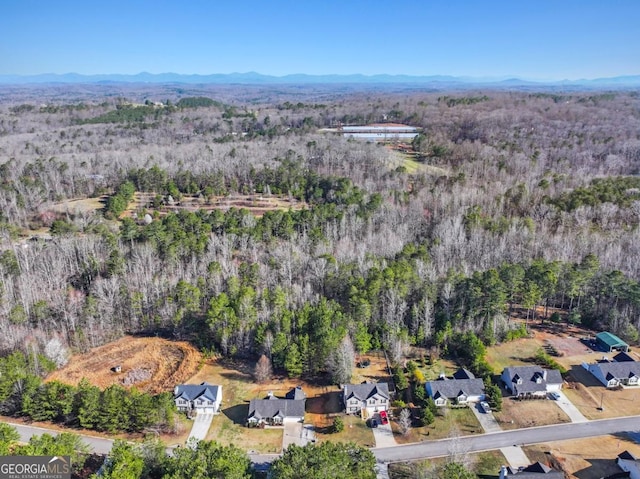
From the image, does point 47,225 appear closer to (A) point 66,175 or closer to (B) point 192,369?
(A) point 66,175

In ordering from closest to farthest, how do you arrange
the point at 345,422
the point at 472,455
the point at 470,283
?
the point at 472,455 → the point at 345,422 → the point at 470,283

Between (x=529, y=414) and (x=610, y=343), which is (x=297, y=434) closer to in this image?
(x=529, y=414)

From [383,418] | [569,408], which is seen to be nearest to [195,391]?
[383,418]

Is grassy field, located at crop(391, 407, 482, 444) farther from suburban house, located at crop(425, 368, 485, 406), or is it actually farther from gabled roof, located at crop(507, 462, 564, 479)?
gabled roof, located at crop(507, 462, 564, 479)

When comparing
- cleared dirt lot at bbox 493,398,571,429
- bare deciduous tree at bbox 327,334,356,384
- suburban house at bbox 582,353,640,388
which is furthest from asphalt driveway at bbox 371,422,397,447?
suburban house at bbox 582,353,640,388

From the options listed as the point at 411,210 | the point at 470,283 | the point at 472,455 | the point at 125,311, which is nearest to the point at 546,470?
the point at 472,455

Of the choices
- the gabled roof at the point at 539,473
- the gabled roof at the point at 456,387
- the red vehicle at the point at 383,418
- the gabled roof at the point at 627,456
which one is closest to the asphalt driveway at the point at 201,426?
the red vehicle at the point at 383,418
